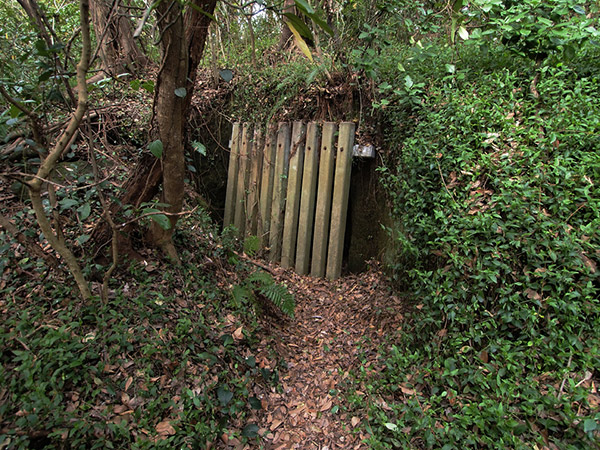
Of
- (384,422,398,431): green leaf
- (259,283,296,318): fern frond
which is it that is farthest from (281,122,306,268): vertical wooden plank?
(384,422,398,431): green leaf

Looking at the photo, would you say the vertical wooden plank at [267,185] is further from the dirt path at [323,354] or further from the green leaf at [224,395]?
the green leaf at [224,395]

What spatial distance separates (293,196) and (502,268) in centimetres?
241

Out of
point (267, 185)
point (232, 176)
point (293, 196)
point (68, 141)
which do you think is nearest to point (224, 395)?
point (68, 141)

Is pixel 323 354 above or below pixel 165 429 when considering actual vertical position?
below

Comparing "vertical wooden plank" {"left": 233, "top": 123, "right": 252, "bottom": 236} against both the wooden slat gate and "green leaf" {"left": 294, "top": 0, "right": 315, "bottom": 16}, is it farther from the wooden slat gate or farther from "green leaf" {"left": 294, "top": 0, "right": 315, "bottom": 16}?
"green leaf" {"left": 294, "top": 0, "right": 315, "bottom": 16}

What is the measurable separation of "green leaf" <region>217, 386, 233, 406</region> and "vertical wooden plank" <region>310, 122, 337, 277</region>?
6.30ft

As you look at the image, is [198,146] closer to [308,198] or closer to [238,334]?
[308,198]

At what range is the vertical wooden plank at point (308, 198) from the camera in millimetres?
3922

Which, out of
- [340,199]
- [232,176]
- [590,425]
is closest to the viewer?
[590,425]

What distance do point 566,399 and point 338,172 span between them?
262 cm

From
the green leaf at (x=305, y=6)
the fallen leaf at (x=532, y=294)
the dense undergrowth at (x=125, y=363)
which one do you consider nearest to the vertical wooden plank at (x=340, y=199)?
the dense undergrowth at (x=125, y=363)

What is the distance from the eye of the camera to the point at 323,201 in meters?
3.84

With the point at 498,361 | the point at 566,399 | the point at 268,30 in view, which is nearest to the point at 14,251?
the point at 498,361

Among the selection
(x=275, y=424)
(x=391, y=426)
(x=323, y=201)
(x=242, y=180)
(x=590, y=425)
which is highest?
(x=242, y=180)
